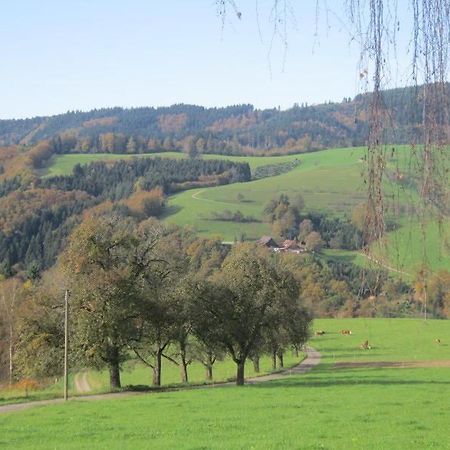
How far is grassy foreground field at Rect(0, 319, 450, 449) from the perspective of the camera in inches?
762

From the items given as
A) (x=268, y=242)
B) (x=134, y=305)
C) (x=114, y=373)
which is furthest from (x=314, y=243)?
(x=134, y=305)

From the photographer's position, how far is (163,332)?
43.5 meters

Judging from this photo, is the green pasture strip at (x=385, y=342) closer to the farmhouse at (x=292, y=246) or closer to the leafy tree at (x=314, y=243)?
the farmhouse at (x=292, y=246)

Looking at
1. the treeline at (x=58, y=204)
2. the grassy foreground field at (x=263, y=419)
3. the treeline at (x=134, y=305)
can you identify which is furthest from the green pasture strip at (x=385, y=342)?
the treeline at (x=58, y=204)

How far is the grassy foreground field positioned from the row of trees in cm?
406

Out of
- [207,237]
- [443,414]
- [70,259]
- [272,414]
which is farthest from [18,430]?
[207,237]

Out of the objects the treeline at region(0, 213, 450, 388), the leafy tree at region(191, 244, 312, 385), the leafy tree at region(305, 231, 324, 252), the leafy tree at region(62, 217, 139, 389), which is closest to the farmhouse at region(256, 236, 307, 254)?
the leafy tree at region(305, 231, 324, 252)

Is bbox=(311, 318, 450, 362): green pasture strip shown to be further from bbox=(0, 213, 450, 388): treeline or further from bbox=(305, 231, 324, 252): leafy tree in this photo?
bbox=(305, 231, 324, 252): leafy tree

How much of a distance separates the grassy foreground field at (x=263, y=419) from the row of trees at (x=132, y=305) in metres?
4.06

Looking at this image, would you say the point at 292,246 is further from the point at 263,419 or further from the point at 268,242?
the point at 263,419

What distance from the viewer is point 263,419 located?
81.4 feet

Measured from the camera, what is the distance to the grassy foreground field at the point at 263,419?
63.5 ft

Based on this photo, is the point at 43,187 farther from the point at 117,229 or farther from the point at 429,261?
the point at 429,261

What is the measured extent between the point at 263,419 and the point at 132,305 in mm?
16384
